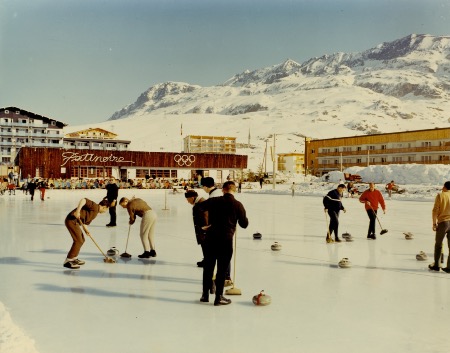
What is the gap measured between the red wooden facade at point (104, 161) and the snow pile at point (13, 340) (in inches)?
2164

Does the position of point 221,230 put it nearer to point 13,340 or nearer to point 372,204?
point 13,340

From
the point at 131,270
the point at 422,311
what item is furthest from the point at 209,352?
the point at 131,270

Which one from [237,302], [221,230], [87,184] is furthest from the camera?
[87,184]

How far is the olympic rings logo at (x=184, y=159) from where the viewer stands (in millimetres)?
64938

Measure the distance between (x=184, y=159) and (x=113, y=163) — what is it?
10670 mm

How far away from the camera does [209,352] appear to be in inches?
170

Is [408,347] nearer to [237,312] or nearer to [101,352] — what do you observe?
[237,312]

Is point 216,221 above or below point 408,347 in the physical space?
above

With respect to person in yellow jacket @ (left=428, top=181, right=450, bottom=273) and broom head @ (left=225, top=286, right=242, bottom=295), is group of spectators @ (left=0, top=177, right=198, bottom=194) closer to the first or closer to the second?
person in yellow jacket @ (left=428, top=181, right=450, bottom=273)

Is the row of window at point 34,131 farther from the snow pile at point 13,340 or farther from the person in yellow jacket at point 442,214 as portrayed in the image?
the snow pile at point 13,340

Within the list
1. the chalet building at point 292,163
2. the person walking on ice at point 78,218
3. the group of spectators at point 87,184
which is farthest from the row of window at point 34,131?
the person walking on ice at point 78,218

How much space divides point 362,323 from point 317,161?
82.3 m

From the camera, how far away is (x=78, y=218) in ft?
26.7

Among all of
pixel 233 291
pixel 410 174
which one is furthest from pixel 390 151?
pixel 233 291
